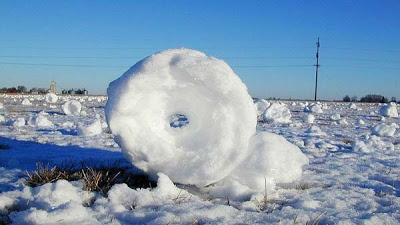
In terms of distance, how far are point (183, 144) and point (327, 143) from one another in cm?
473

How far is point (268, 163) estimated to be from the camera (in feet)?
12.8

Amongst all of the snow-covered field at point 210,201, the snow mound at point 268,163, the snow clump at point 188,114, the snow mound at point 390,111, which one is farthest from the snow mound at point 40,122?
the snow mound at point 390,111

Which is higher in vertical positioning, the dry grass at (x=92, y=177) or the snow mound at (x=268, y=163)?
the snow mound at (x=268, y=163)

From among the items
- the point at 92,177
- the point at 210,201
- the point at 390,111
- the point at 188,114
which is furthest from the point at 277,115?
the point at 92,177

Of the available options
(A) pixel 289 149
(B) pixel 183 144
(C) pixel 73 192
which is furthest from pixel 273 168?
(C) pixel 73 192

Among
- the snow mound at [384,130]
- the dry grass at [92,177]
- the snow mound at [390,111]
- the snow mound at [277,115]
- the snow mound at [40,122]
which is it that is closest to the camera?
the dry grass at [92,177]

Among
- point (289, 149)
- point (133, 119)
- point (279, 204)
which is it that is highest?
point (133, 119)

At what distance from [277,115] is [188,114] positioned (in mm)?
9904

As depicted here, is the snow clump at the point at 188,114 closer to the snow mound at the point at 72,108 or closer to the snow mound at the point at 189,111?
the snow mound at the point at 189,111

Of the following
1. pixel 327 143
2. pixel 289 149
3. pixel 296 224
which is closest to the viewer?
pixel 296 224

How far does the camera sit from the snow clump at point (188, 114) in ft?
11.3

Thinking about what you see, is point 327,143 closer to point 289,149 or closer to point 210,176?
point 289,149

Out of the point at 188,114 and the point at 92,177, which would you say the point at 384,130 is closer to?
the point at 188,114

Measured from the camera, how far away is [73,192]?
3172 millimetres
